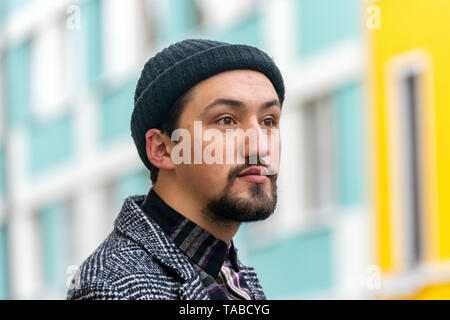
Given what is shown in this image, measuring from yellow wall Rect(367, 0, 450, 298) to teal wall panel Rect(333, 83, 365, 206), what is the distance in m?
0.47

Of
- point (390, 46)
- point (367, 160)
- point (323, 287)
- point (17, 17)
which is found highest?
point (17, 17)

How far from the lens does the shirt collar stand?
3.67 meters

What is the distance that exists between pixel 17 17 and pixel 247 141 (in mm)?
24615

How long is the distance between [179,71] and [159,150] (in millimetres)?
206

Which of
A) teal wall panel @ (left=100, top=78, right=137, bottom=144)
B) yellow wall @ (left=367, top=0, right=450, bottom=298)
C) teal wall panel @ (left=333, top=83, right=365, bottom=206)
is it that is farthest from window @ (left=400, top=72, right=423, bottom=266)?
teal wall panel @ (left=100, top=78, right=137, bottom=144)

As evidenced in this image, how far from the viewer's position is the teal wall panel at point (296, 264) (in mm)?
17484

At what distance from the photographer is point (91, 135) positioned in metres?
24.2

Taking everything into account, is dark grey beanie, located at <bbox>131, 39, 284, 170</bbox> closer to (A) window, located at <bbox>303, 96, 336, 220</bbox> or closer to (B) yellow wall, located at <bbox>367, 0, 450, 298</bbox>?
(B) yellow wall, located at <bbox>367, 0, 450, 298</bbox>

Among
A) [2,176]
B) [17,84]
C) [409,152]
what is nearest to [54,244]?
[17,84]

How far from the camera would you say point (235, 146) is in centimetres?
362

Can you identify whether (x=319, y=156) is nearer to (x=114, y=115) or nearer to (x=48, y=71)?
(x=114, y=115)
